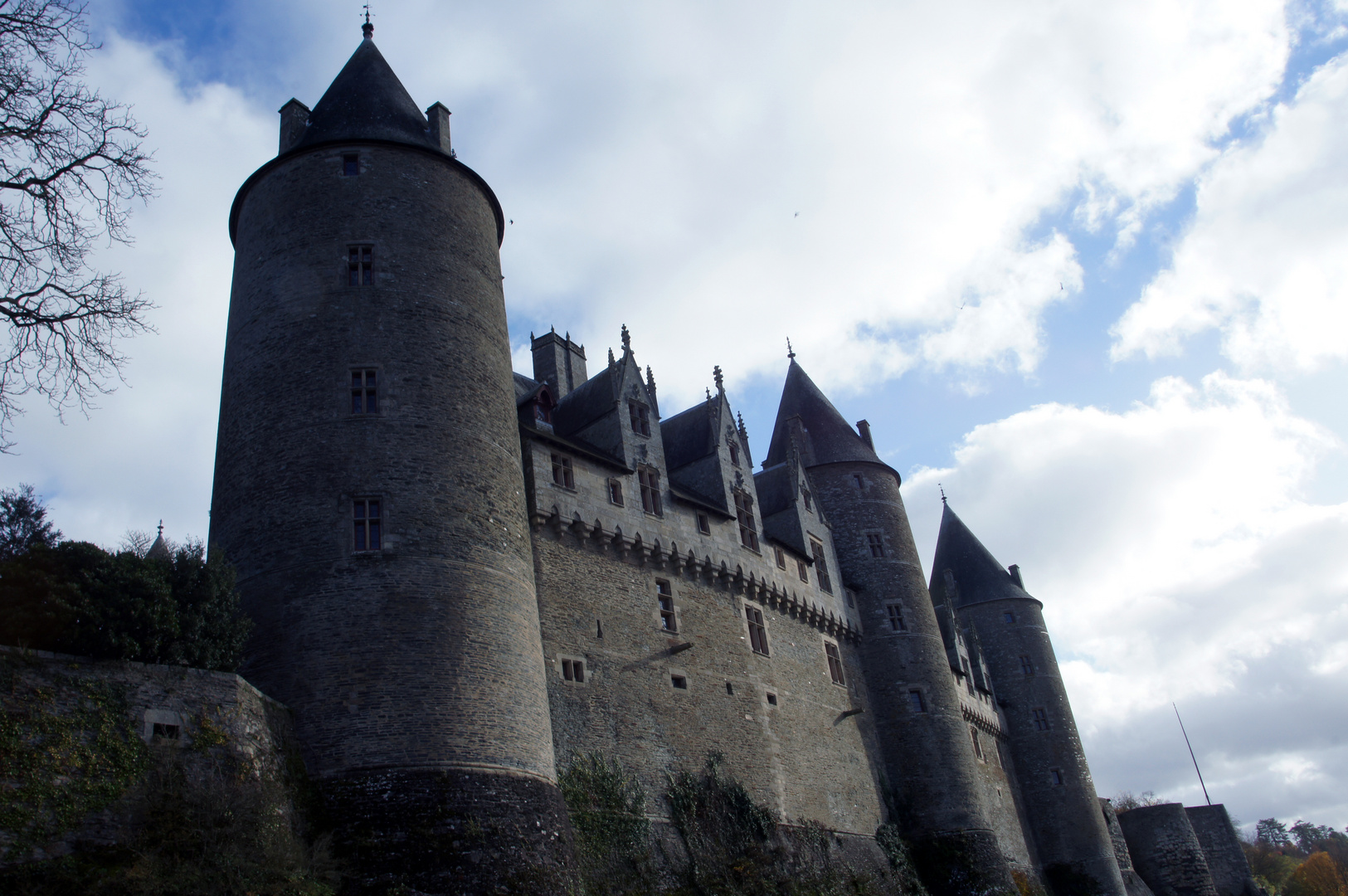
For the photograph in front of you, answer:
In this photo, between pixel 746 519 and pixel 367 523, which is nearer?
pixel 367 523

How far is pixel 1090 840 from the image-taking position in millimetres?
45781

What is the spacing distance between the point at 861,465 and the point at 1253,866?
259 ft

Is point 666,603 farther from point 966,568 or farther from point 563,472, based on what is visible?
point 966,568

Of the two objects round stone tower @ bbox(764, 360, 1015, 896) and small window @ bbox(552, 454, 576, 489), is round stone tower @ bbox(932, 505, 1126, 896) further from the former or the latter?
small window @ bbox(552, 454, 576, 489)

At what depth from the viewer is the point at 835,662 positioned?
35.8 m

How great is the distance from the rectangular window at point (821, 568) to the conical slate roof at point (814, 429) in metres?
4.63

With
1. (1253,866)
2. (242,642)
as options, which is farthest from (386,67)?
(1253,866)

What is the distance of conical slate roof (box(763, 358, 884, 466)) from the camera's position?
42375mm

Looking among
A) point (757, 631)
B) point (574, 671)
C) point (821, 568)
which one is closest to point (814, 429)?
point (821, 568)

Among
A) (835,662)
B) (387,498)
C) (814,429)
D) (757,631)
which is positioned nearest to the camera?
(387,498)

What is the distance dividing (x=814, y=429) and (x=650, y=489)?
607 inches

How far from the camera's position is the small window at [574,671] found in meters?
23.9

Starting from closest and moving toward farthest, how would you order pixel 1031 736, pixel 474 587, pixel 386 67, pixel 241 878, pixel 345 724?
pixel 241 878
pixel 345 724
pixel 474 587
pixel 386 67
pixel 1031 736

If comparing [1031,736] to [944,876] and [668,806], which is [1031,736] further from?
[668,806]
